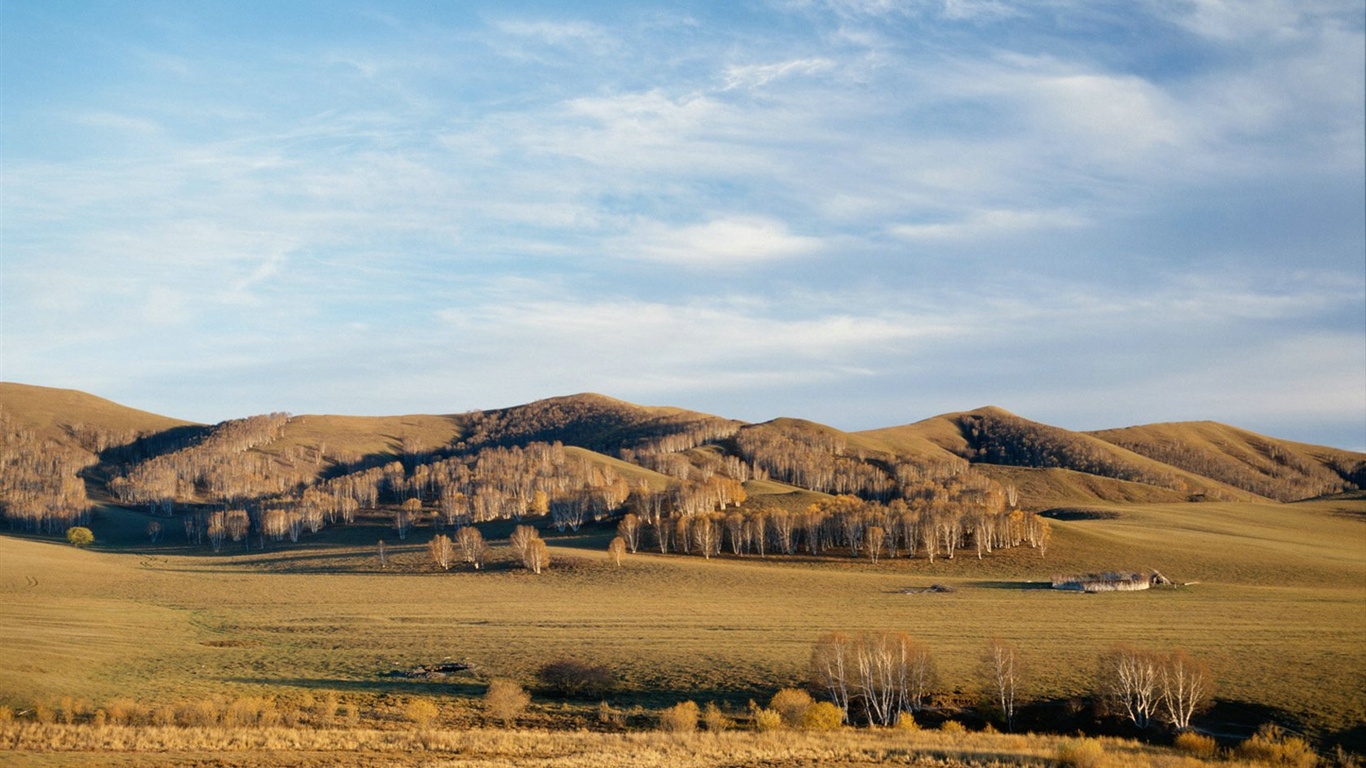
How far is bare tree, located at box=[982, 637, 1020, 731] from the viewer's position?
46.0 m

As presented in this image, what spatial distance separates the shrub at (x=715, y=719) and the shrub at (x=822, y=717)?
379 centimetres

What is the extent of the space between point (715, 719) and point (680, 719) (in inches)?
90.0

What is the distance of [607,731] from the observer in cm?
4234

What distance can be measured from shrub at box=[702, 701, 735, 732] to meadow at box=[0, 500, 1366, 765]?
58.5 inches

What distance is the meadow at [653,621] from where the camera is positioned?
4781 centimetres

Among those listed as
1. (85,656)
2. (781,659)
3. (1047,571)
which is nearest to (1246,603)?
(1047,571)

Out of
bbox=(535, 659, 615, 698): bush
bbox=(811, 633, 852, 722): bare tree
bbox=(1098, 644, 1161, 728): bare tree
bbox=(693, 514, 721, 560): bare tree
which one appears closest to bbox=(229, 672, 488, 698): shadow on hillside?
bbox=(535, 659, 615, 698): bush

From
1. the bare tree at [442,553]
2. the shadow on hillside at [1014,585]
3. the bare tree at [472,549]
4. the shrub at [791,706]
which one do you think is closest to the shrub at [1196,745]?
the shrub at [791,706]

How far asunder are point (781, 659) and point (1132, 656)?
1941cm

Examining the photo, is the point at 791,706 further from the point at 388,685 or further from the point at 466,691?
the point at 388,685

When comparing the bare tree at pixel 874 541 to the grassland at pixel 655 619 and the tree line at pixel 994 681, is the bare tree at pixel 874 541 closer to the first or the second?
the grassland at pixel 655 619

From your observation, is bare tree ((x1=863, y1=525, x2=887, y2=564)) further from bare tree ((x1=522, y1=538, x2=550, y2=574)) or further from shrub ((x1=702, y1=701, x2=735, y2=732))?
shrub ((x1=702, y1=701, x2=735, y2=732))

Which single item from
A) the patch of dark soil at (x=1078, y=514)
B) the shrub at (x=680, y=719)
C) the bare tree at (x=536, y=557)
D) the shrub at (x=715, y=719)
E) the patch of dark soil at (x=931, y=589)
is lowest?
the shrub at (x=715, y=719)

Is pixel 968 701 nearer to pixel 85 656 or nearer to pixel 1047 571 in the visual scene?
pixel 85 656
